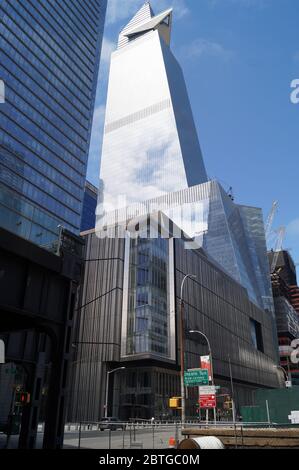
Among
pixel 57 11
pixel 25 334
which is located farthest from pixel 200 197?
pixel 25 334

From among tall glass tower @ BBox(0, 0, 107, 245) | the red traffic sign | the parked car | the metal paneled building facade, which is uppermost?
tall glass tower @ BBox(0, 0, 107, 245)

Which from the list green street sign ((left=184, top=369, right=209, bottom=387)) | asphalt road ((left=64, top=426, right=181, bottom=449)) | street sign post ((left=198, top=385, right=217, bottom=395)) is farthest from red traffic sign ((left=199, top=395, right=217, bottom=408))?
asphalt road ((left=64, top=426, right=181, bottom=449))

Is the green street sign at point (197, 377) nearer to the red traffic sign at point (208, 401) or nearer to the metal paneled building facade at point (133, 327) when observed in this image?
the red traffic sign at point (208, 401)

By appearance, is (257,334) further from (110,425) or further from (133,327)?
(110,425)

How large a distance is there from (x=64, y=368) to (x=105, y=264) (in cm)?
5974

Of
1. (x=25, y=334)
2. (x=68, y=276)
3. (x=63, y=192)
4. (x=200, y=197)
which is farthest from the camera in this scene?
(x=200, y=197)

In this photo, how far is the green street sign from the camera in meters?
25.0

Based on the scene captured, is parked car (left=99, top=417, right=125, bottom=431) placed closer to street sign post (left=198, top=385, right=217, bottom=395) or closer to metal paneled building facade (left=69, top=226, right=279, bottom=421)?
street sign post (left=198, top=385, right=217, bottom=395)

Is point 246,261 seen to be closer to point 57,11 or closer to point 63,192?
point 63,192

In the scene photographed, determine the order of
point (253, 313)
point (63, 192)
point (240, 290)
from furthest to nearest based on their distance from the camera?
1. point (253, 313)
2. point (240, 290)
3. point (63, 192)

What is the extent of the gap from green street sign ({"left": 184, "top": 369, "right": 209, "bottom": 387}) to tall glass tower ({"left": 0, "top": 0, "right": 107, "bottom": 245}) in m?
69.2

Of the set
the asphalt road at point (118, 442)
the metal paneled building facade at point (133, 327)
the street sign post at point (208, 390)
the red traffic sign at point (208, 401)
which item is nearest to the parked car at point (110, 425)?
the asphalt road at point (118, 442)

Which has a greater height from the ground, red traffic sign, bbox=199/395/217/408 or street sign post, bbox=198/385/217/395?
street sign post, bbox=198/385/217/395

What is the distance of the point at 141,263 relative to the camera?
74.3 metres
